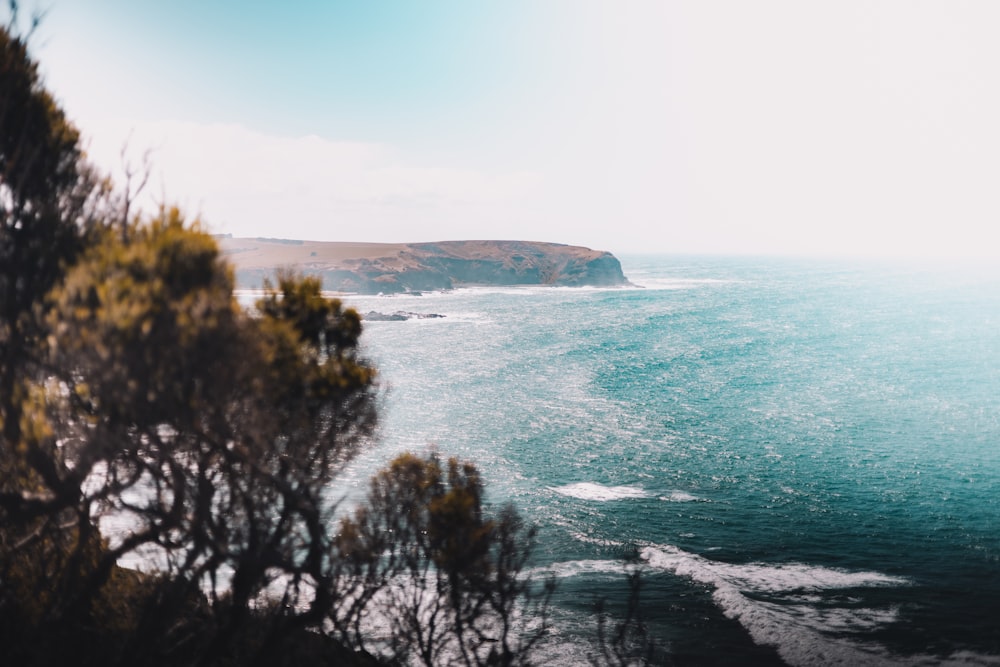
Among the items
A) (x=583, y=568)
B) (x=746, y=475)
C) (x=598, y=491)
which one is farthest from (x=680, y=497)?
(x=583, y=568)

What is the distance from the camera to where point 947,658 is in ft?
105

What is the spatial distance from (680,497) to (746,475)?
1062 cm

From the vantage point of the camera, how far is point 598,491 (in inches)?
2224

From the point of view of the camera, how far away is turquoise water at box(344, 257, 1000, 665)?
36125 millimetres

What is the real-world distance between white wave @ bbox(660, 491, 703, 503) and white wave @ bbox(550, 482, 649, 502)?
6.58 ft

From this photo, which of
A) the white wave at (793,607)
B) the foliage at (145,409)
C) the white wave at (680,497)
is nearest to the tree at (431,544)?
the foliage at (145,409)

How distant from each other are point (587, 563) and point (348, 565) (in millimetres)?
27233

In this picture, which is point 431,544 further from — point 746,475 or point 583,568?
point 746,475

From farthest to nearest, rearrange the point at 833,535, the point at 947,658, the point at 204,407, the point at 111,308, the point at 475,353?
the point at 475,353 → the point at 833,535 → the point at 947,658 → the point at 204,407 → the point at 111,308

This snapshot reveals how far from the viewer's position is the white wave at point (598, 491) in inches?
2169

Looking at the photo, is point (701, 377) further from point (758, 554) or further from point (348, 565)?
point (348, 565)

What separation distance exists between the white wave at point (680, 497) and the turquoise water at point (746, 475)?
45 cm

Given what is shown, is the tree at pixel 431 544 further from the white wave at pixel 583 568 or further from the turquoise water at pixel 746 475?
the white wave at pixel 583 568

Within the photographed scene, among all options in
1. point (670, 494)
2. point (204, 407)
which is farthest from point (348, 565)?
Answer: point (670, 494)
